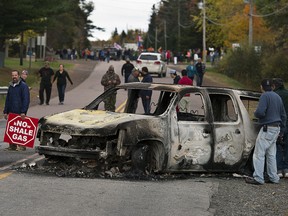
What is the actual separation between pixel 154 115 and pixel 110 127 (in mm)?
1176

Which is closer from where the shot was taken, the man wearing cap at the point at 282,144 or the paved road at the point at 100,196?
the paved road at the point at 100,196

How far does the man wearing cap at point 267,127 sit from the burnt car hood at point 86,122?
1813 mm

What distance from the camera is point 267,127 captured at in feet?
38.2

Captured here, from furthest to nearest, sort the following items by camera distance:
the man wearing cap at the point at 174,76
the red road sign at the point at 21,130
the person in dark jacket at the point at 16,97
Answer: the man wearing cap at the point at 174,76
the person in dark jacket at the point at 16,97
the red road sign at the point at 21,130

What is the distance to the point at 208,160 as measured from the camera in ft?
39.4

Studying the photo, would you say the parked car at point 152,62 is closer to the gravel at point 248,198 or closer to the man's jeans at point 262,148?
the gravel at point 248,198

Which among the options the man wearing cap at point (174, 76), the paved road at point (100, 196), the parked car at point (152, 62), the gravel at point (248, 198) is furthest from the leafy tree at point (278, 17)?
the paved road at point (100, 196)

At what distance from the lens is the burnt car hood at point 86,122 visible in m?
11.0

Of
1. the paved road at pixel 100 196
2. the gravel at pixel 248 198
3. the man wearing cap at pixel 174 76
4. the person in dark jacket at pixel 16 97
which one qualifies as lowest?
the gravel at pixel 248 198

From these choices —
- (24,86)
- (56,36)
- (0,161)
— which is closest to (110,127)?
(0,161)

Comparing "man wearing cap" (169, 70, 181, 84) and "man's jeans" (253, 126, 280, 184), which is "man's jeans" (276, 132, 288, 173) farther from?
"man wearing cap" (169, 70, 181, 84)

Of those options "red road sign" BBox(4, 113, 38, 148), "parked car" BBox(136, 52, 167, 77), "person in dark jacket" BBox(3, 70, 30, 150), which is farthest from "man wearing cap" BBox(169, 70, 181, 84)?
"parked car" BBox(136, 52, 167, 77)

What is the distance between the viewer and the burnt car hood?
10977 millimetres

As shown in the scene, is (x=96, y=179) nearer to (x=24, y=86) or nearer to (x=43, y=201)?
(x=43, y=201)
